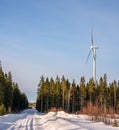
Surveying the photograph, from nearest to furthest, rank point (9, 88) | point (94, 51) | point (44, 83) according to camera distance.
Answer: point (94, 51) → point (9, 88) → point (44, 83)

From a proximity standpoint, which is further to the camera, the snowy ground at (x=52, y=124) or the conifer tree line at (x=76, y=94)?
the conifer tree line at (x=76, y=94)

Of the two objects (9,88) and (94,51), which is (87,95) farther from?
(94,51)

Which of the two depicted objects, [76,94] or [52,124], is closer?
[52,124]

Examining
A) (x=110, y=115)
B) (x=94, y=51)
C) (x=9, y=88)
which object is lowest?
(x=110, y=115)

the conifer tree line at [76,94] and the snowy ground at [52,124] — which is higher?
the conifer tree line at [76,94]

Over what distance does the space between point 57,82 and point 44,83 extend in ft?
16.0

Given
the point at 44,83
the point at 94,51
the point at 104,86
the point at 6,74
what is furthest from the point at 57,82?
the point at 94,51

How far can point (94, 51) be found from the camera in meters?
74.6

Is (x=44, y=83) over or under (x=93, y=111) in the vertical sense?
over

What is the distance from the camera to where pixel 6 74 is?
301ft

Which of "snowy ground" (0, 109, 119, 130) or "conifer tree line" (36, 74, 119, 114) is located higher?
"conifer tree line" (36, 74, 119, 114)

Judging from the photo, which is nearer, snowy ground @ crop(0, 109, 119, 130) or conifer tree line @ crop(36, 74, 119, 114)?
snowy ground @ crop(0, 109, 119, 130)

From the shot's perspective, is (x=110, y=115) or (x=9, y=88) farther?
(x=9, y=88)

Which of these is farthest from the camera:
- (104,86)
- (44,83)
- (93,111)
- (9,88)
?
(44,83)
